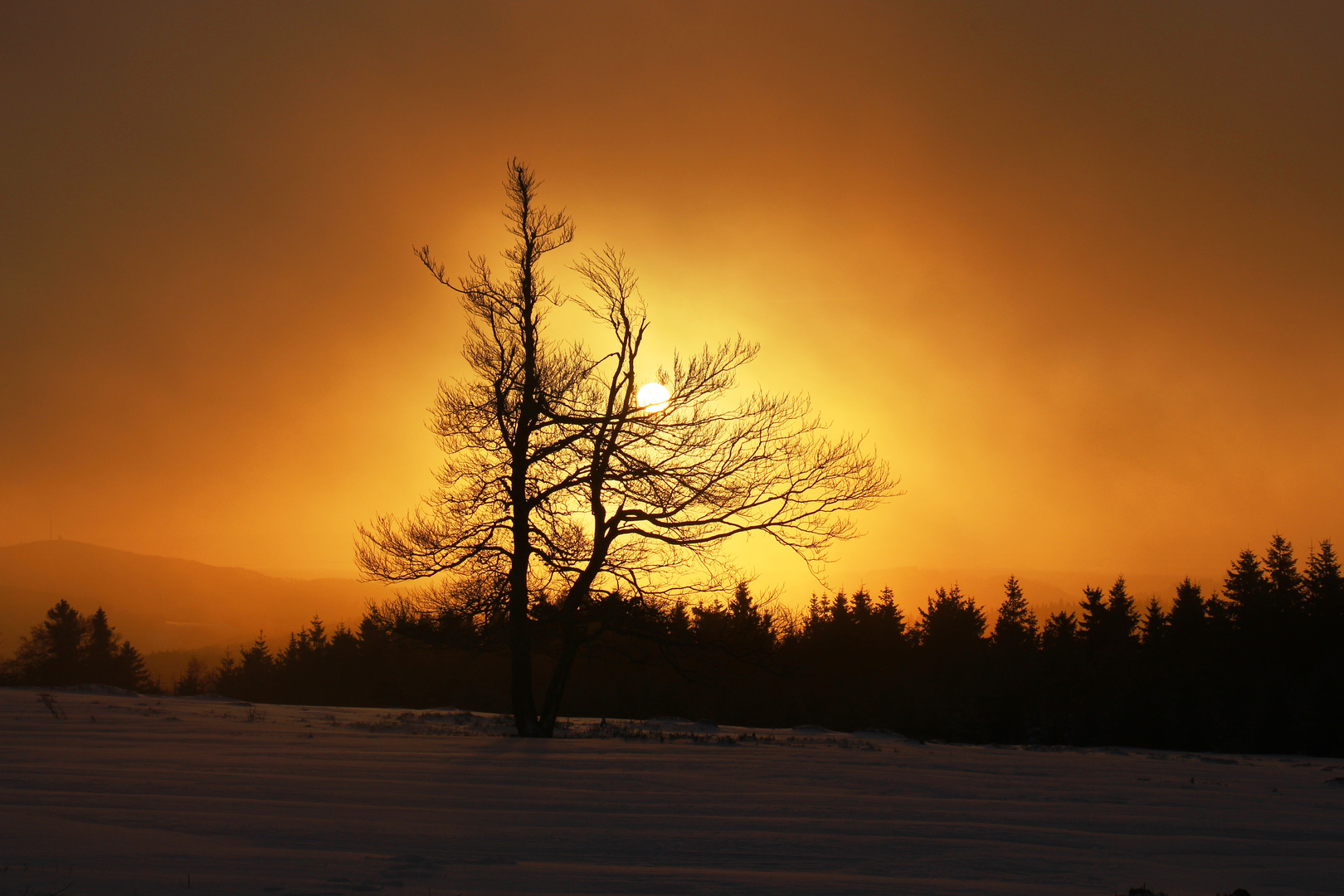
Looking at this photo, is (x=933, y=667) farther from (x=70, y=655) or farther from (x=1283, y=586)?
(x=70, y=655)

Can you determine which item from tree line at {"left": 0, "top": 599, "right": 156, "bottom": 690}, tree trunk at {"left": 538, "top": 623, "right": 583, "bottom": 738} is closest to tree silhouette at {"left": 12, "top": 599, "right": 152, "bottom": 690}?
tree line at {"left": 0, "top": 599, "right": 156, "bottom": 690}

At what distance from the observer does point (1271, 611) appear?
39406 mm

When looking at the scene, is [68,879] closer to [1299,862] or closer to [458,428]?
[1299,862]

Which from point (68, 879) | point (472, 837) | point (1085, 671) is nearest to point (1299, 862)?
point (472, 837)

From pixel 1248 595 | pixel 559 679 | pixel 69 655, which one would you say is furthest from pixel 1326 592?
pixel 69 655

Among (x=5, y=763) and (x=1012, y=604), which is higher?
(x=1012, y=604)

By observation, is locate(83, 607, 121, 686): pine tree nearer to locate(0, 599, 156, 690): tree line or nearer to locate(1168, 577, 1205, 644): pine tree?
locate(0, 599, 156, 690): tree line

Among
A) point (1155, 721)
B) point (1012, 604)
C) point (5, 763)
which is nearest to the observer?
point (5, 763)

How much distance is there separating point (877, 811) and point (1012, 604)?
7229cm

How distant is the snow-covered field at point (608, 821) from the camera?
3934 mm

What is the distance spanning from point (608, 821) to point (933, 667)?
1807 inches

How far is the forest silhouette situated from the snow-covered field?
538 cm

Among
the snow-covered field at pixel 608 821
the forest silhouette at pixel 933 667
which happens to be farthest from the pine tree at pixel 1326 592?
the snow-covered field at pixel 608 821

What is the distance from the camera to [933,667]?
47375 mm
